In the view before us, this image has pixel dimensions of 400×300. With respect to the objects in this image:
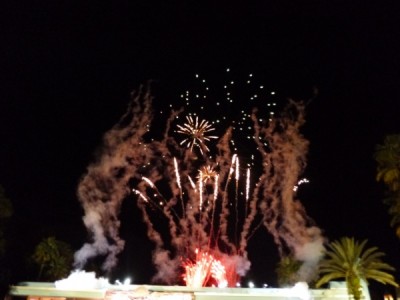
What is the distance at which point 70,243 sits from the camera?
48312mm

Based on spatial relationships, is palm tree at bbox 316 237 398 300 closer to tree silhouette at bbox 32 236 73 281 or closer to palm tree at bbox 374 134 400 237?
palm tree at bbox 374 134 400 237

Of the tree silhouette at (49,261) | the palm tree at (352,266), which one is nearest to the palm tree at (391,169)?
the palm tree at (352,266)

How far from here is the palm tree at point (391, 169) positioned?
111 feet

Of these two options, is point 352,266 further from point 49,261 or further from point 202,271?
point 49,261

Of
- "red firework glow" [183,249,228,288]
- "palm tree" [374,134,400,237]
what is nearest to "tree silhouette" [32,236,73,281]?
"red firework glow" [183,249,228,288]

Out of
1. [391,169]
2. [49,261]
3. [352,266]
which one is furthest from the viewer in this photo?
[49,261]

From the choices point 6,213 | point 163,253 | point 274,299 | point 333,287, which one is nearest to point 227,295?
point 274,299

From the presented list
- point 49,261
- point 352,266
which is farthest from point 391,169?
point 49,261

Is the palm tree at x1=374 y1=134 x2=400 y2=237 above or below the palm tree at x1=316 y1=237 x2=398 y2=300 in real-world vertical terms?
above

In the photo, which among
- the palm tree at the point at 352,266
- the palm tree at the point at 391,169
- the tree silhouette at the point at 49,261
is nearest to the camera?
the palm tree at the point at 352,266

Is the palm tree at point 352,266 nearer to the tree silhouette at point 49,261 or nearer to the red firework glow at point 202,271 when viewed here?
the red firework glow at point 202,271

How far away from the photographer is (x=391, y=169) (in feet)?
111

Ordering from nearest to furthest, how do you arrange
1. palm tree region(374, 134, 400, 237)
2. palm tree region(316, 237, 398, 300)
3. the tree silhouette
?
palm tree region(316, 237, 398, 300), palm tree region(374, 134, 400, 237), the tree silhouette

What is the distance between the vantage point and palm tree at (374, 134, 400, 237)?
1330 inches
